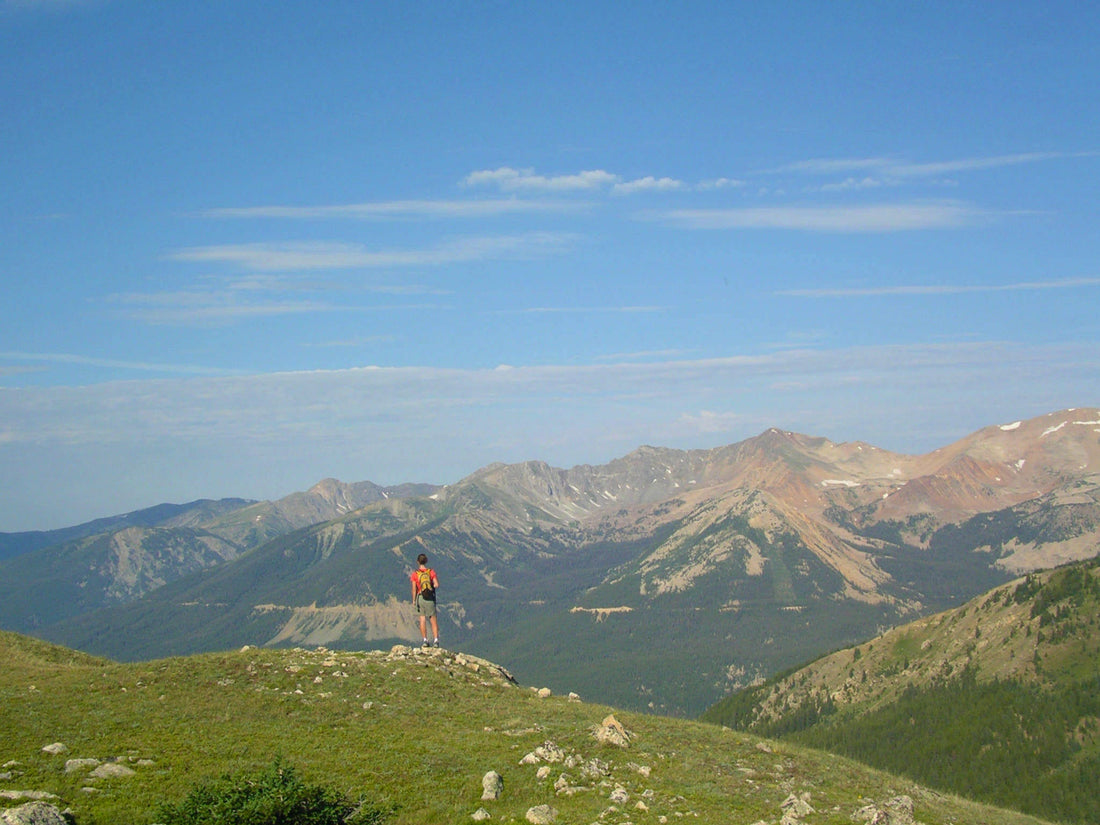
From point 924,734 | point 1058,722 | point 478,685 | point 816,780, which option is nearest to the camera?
point 816,780

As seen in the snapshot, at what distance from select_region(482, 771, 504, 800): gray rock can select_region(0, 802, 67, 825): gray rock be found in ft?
47.0

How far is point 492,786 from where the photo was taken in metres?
31.5

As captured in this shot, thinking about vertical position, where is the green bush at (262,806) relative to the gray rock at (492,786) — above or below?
above

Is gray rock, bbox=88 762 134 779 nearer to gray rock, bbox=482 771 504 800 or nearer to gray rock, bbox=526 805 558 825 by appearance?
gray rock, bbox=482 771 504 800

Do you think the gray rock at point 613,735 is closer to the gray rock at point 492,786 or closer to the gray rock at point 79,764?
the gray rock at point 492,786

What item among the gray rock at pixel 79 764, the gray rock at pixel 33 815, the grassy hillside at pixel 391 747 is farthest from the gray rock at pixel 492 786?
the gray rock at pixel 79 764

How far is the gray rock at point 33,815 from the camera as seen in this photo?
23.3 m

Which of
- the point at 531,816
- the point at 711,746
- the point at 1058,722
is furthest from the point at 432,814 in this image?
the point at 1058,722

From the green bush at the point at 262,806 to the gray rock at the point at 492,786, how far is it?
200 inches

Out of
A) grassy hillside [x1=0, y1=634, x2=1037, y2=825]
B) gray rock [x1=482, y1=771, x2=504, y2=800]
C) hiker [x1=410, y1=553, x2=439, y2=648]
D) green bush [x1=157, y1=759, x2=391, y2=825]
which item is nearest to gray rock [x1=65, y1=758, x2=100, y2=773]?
grassy hillside [x1=0, y1=634, x2=1037, y2=825]

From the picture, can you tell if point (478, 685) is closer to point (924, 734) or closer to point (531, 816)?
point (531, 816)

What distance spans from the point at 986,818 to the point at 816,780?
11085 millimetres

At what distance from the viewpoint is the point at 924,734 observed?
7869 inches

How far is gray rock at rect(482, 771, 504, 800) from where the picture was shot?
31.0 metres
